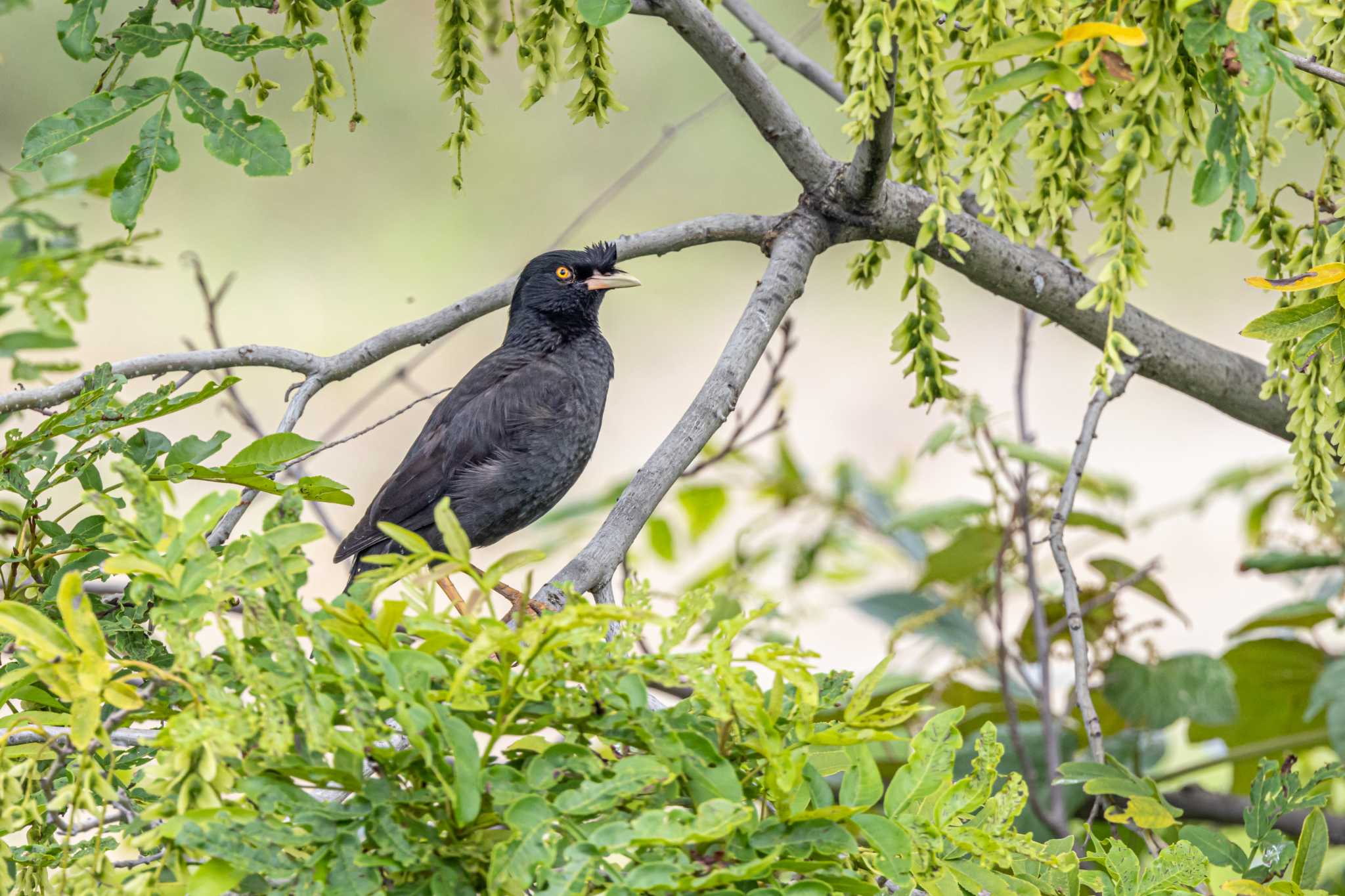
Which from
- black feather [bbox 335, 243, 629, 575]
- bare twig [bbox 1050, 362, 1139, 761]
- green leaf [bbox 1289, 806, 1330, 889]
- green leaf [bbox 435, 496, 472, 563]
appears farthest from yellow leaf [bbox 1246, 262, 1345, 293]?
black feather [bbox 335, 243, 629, 575]

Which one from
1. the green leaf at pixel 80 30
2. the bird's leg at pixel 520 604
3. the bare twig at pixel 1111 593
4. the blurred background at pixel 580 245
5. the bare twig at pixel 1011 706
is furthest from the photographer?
the blurred background at pixel 580 245

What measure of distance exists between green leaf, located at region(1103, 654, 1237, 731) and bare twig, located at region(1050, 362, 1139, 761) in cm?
90

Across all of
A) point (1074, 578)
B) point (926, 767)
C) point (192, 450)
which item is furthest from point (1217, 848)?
point (192, 450)

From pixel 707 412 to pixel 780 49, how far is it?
1.58 m

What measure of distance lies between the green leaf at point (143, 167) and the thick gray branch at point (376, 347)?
46 centimetres

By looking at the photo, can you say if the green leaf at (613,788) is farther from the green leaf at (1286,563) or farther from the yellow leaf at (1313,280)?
the green leaf at (1286,563)

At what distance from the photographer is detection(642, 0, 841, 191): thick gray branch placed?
2.47 metres

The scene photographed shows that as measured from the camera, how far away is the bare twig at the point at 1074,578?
2209mm

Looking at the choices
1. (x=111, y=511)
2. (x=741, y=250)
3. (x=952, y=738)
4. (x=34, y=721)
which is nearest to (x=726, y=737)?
(x=952, y=738)

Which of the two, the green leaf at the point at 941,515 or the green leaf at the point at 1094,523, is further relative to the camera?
the green leaf at the point at 941,515

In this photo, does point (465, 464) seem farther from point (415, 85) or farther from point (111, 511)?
point (415, 85)

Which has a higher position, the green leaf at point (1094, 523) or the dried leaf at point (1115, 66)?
the dried leaf at point (1115, 66)

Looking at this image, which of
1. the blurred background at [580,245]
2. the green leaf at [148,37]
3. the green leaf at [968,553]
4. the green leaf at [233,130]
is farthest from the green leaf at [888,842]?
the blurred background at [580,245]

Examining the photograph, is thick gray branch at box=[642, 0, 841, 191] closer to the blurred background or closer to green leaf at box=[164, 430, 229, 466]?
green leaf at box=[164, 430, 229, 466]
